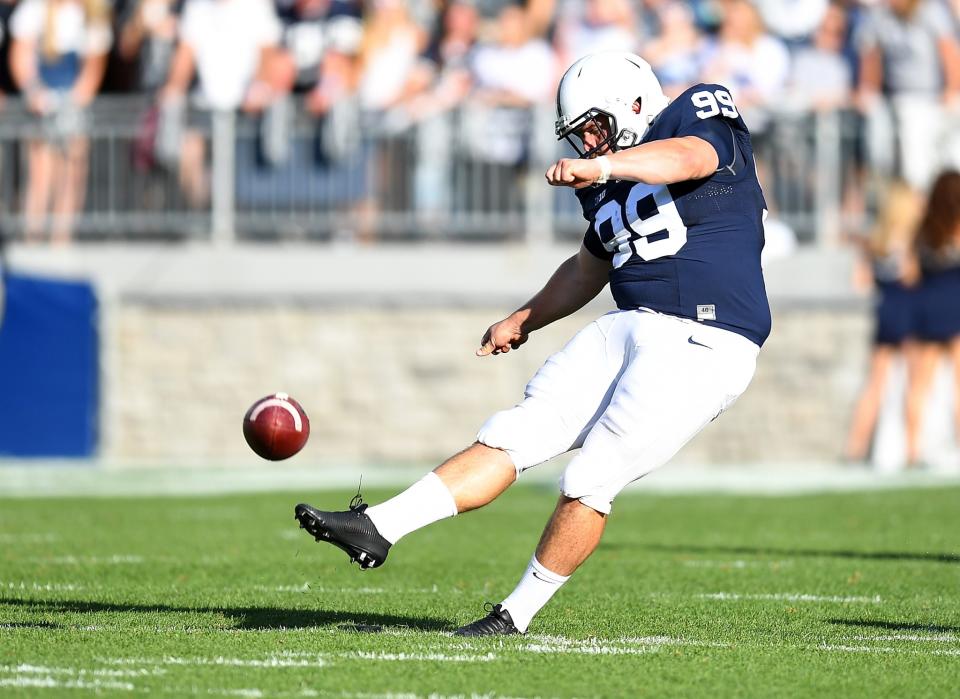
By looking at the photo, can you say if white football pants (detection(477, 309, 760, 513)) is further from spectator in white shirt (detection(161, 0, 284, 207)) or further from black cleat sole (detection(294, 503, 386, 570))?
spectator in white shirt (detection(161, 0, 284, 207))

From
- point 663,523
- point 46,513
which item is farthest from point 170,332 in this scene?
point 663,523

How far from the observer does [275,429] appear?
654 centimetres

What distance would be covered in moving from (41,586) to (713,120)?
3502mm

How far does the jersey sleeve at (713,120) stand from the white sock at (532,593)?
1439 mm

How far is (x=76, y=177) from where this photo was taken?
17516 millimetres

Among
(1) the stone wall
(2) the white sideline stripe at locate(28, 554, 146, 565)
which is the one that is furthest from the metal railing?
(2) the white sideline stripe at locate(28, 554, 146, 565)

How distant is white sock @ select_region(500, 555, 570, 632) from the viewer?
20.5 ft

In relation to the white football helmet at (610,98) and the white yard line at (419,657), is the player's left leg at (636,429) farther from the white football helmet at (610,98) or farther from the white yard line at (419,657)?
the white football helmet at (610,98)

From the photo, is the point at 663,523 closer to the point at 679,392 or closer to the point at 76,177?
the point at 679,392

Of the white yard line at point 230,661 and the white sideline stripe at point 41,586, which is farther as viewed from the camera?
the white sideline stripe at point 41,586

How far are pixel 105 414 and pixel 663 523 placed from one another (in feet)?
24.0

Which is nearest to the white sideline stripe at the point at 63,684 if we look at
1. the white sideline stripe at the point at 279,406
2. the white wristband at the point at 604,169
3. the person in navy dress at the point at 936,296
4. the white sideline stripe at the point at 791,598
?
the white sideline stripe at the point at 279,406

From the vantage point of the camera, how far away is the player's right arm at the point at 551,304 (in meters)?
6.86

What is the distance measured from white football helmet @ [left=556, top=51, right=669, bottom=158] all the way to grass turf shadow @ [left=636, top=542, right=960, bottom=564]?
3.59 meters
